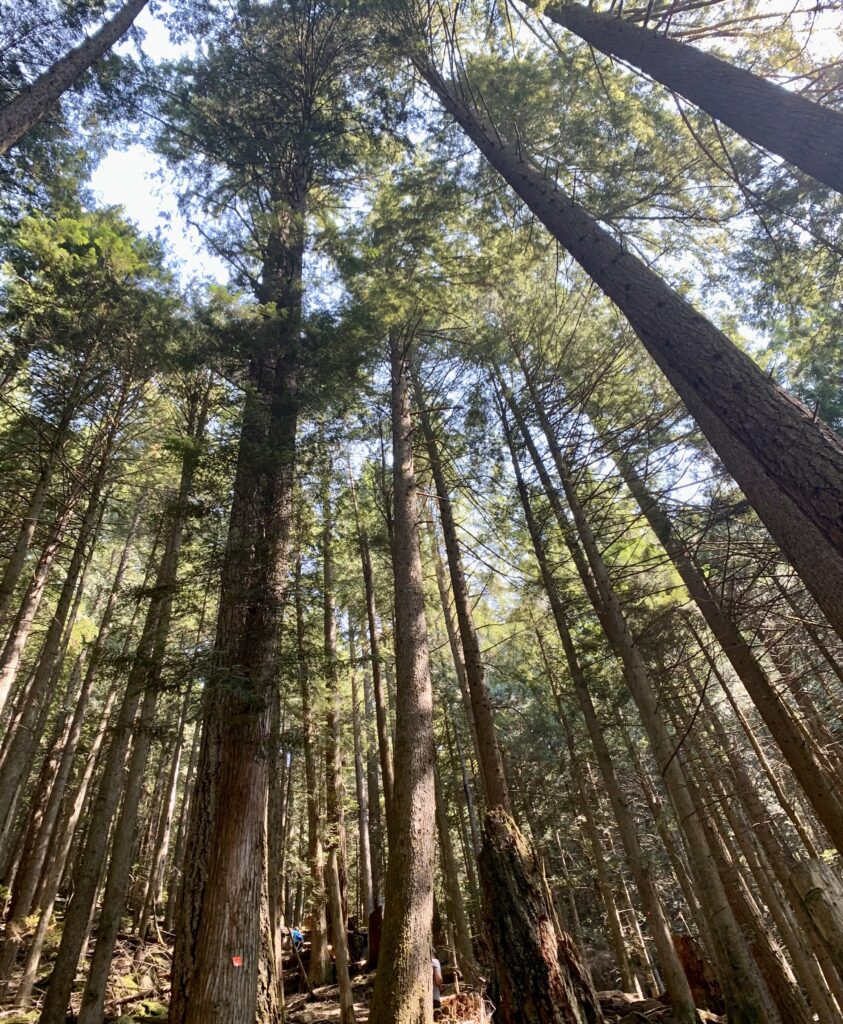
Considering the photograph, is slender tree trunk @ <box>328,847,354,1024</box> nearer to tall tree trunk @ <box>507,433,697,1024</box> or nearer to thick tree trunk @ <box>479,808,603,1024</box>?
tall tree trunk @ <box>507,433,697,1024</box>

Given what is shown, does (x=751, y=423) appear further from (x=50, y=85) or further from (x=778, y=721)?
(x=50, y=85)

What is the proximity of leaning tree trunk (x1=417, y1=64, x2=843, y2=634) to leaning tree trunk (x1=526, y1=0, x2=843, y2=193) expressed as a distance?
141 centimetres

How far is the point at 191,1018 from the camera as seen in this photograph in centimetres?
388

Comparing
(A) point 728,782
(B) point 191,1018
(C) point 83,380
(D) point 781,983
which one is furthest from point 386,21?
(A) point 728,782

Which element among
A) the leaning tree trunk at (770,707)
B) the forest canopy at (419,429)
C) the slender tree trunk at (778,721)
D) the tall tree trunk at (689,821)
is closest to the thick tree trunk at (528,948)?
the forest canopy at (419,429)

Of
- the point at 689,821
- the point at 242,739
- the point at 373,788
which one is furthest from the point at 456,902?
the point at 373,788

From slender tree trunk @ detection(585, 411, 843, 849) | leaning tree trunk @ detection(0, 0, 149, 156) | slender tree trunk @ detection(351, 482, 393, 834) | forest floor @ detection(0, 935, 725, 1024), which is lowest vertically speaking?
forest floor @ detection(0, 935, 725, 1024)

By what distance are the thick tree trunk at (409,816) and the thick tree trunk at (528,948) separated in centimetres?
102

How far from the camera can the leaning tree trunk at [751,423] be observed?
2.46m

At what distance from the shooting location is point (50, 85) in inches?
234

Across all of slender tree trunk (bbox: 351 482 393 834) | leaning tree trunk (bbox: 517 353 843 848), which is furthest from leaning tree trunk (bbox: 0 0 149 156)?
leaning tree trunk (bbox: 517 353 843 848)

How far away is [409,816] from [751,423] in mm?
4808

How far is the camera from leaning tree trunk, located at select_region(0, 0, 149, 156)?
5.51m

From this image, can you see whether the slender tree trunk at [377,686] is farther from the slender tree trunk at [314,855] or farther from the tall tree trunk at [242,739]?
the tall tree trunk at [242,739]
